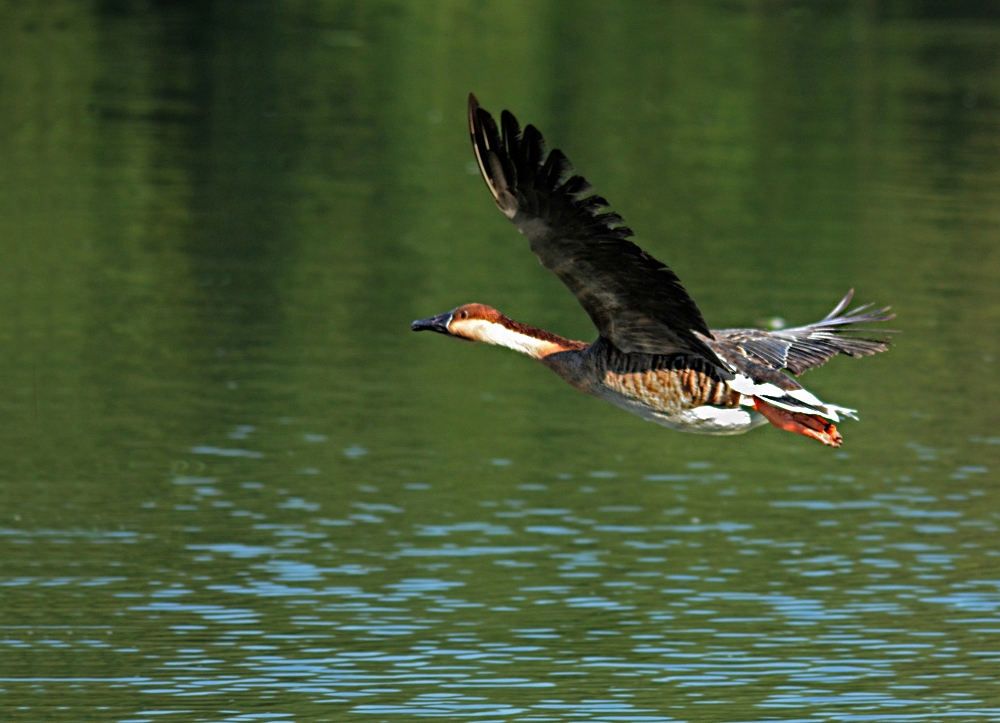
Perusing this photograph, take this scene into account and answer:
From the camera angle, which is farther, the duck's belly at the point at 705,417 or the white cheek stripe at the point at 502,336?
the white cheek stripe at the point at 502,336

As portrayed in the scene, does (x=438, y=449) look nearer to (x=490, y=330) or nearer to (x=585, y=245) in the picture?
(x=490, y=330)

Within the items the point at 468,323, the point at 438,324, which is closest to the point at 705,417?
the point at 468,323

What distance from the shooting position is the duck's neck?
41.6ft

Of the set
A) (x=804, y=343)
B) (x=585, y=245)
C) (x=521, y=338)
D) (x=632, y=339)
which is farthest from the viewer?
(x=804, y=343)

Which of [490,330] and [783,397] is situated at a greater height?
[490,330]

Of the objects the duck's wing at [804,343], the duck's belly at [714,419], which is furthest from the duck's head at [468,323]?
the duck's wing at [804,343]

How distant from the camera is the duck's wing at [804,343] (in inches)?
523

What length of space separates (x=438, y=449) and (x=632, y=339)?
10.9m

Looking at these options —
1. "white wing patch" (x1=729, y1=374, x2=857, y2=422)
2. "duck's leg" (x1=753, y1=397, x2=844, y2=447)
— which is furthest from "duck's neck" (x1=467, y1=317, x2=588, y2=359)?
"duck's leg" (x1=753, y1=397, x2=844, y2=447)

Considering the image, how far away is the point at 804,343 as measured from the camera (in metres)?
14.2

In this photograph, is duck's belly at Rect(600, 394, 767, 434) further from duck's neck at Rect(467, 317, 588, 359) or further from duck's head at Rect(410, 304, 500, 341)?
duck's head at Rect(410, 304, 500, 341)

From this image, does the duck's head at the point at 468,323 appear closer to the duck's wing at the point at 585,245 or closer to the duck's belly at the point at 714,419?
the duck's wing at the point at 585,245

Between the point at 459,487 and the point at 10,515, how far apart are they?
5.03 meters

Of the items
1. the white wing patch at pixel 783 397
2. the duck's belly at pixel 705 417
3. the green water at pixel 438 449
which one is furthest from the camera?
the green water at pixel 438 449
